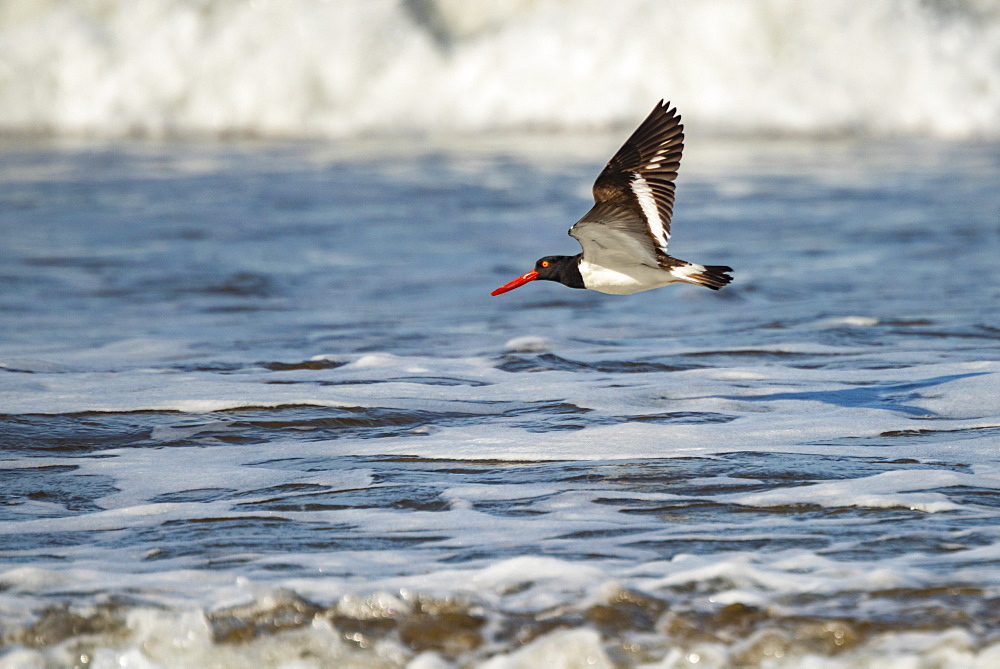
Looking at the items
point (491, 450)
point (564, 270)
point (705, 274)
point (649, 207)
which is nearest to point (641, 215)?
point (649, 207)

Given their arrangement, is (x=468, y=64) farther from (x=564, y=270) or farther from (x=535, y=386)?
(x=535, y=386)

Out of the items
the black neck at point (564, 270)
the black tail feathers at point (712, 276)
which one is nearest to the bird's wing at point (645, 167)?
the black tail feathers at point (712, 276)

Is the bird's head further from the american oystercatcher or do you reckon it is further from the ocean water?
the ocean water

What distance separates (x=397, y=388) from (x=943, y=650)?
11.8 feet

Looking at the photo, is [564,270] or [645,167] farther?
[564,270]

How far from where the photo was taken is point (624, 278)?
20.9ft

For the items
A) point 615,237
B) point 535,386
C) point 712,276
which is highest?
point 615,237

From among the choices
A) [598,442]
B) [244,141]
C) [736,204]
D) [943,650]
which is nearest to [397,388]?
[598,442]

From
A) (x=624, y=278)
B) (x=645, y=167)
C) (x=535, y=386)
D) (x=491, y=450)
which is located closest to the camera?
(x=491, y=450)

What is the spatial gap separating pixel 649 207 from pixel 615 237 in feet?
0.97

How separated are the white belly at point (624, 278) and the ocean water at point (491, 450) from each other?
1.65 feet

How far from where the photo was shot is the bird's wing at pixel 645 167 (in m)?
5.71

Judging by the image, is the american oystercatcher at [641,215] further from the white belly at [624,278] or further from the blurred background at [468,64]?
the blurred background at [468,64]

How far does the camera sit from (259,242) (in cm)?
1148
